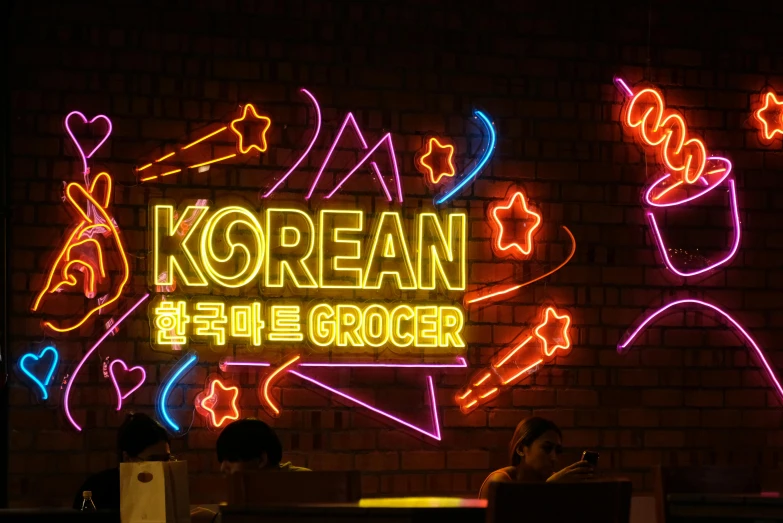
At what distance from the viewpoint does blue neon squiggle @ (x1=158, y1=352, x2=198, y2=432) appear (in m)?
5.50

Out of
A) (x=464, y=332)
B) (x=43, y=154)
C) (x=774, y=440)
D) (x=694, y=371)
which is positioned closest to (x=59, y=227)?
(x=43, y=154)

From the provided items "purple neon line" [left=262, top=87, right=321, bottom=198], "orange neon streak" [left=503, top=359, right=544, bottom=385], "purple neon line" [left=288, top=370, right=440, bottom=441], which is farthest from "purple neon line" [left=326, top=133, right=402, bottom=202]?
"orange neon streak" [left=503, top=359, right=544, bottom=385]

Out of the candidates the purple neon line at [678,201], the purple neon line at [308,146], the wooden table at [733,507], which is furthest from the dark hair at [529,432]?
the wooden table at [733,507]

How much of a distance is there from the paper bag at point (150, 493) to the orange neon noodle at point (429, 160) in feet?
8.99

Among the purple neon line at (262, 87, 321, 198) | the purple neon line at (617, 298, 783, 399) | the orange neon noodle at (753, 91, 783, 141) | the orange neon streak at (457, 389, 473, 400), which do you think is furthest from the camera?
the orange neon noodle at (753, 91, 783, 141)

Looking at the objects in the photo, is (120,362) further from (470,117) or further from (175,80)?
(470,117)

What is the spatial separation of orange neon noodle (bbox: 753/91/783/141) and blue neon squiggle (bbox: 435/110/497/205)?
1.42 m

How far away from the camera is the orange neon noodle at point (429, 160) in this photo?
19.3 feet

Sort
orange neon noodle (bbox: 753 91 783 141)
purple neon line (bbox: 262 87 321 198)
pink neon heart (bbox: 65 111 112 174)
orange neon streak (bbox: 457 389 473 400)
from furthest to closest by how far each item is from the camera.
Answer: orange neon noodle (bbox: 753 91 783 141)
orange neon streak (bbox: 457 389 473 400)
purple neon line (bbox: 262 87 321 198)
pink neon heart (bbox: 65 111 112 174)

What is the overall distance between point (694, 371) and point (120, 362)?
2787 mm

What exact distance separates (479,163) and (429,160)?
0.25m

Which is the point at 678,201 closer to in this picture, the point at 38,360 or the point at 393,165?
the point at 393,165

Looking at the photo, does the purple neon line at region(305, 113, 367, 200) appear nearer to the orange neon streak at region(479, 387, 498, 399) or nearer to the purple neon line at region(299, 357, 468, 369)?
the purple neon line at region(299, 357, 468, 369)

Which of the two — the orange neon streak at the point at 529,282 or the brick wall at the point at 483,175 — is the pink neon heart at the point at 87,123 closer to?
the brick wall at the point at 483,175
